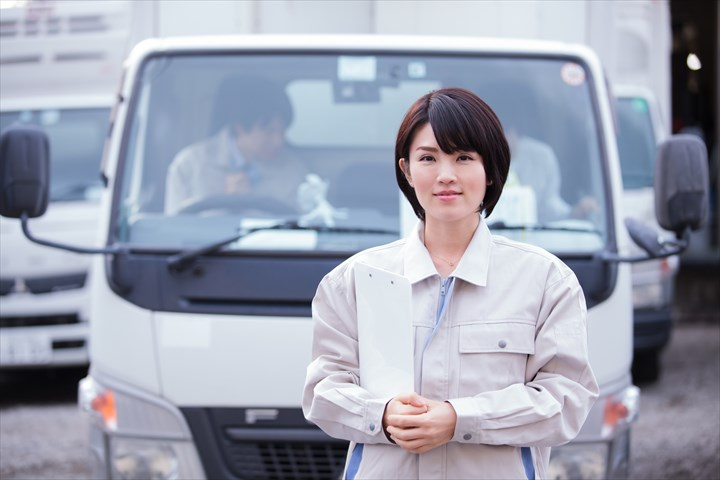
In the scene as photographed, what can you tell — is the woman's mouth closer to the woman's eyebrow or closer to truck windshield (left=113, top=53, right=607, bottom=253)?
the woman's eyebrow

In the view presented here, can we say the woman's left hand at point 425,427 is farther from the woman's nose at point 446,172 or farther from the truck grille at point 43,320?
the truck grille at point 43,320

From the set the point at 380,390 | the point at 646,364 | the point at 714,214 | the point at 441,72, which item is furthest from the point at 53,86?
the point at 714,214

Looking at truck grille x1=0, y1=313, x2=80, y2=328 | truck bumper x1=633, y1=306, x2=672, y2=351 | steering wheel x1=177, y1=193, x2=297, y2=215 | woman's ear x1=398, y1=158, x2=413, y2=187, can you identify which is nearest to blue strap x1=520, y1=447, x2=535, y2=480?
woman's ear x1=398, y1=158, x2=413, y2=187

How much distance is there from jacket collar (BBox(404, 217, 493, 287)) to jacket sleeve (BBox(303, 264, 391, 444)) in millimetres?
142

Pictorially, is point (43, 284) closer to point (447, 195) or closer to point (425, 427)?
point (447, 195)

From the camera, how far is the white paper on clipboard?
96.3 inches

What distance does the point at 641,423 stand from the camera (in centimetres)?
820

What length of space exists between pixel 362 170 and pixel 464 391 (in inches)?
84.0

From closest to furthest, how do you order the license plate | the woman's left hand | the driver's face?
the woman's left hand → the driver's face → the license plate

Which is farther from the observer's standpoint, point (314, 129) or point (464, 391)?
point (314, 129)

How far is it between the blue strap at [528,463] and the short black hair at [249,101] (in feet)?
7.76

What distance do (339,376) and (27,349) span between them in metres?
6.40

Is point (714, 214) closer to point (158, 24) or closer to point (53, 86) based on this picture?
point (53, 86)

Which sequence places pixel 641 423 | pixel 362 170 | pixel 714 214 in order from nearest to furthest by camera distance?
pixel 362 170, pixel 641 423, pixel 714 214
